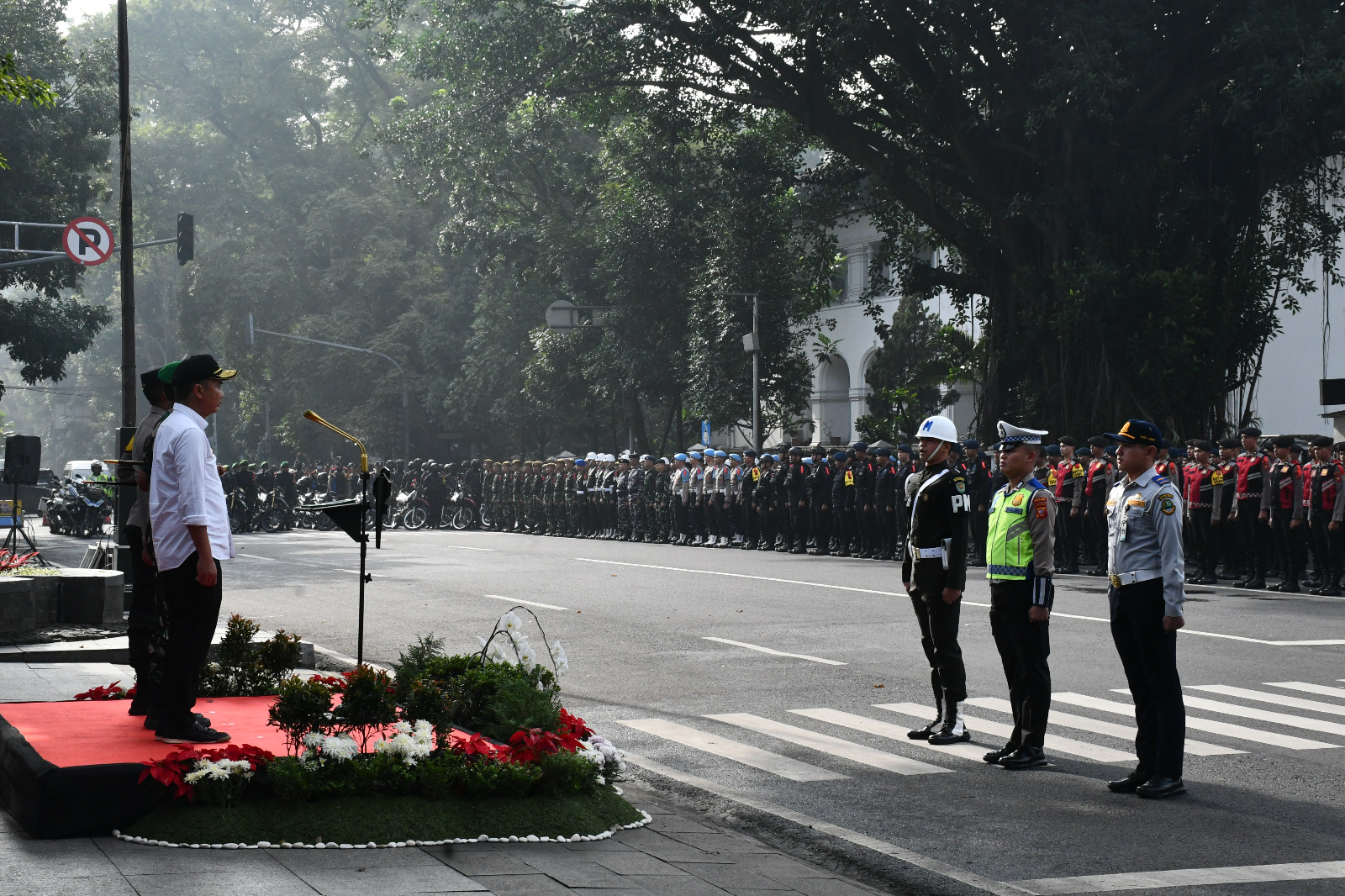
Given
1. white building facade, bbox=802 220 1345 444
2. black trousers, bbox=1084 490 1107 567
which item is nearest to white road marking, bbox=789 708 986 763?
black trousers, bbox=1084 490 1107 567

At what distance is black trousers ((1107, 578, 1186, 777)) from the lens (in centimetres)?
743

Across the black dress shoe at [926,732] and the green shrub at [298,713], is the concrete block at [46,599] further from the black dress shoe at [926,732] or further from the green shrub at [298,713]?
the black dress shoe at [926,732]

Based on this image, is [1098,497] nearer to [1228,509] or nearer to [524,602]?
[1228,509]

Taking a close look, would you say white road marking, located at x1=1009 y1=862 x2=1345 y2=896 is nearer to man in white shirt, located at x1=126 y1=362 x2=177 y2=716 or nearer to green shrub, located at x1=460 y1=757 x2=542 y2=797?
green shrub, located at x1=460 y1=757 x2=542 y2=797

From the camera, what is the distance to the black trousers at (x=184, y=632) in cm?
716

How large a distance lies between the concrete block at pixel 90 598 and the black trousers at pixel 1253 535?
13.6 metres

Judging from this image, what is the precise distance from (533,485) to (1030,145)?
676 inches

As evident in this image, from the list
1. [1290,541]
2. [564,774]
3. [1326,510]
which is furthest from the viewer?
[1290,541]

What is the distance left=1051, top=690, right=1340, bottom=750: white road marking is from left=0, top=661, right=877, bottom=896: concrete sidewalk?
3.84 metres

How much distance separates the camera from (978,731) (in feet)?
30.5

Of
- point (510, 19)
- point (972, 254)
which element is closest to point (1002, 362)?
point (972, 254)

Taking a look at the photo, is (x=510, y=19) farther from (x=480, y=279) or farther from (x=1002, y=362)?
(x=480, y=279)

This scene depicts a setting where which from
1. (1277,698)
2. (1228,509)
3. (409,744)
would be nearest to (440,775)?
(409,744)

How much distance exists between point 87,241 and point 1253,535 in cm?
1937
